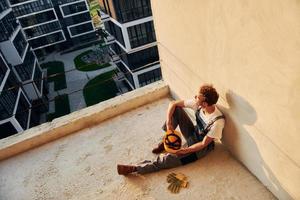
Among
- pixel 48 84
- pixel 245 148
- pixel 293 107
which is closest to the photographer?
pixel 293 107

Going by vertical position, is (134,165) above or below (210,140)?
below

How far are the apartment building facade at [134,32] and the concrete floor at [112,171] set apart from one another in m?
8.93

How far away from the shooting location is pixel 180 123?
335 cm

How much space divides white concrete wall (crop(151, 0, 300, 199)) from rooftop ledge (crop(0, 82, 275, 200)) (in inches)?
12.9

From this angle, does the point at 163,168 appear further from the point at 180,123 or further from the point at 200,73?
the point at 200,73

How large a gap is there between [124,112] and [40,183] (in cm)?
164

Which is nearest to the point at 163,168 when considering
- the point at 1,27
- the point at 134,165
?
the point at 134,165

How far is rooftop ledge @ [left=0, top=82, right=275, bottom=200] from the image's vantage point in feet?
9.55

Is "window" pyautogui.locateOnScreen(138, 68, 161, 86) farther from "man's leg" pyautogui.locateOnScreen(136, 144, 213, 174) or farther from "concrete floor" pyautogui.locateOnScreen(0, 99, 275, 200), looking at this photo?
"man's leg" pyautogui.locateOnScreen(136, 144, 213, 174)

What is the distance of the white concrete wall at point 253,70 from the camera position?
5.89ft

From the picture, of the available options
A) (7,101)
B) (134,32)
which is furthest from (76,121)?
(134,32)

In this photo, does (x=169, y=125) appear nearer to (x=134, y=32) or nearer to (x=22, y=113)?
(x=134, y=32)

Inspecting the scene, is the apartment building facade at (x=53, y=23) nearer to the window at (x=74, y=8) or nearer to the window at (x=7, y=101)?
the window at (x=74, y=8)

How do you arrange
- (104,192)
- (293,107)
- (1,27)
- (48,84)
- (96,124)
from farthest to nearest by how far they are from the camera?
(48,84) < (1,27) < (96,124) < (104,192) < (293,107)
